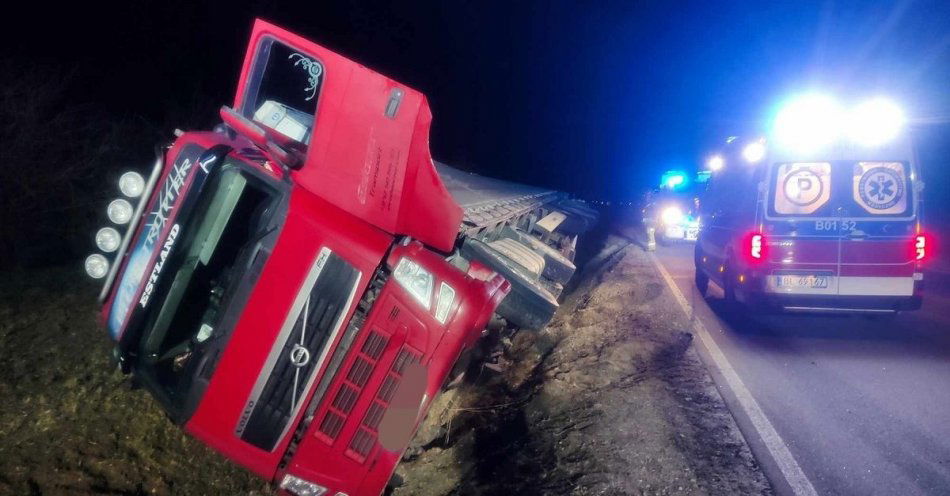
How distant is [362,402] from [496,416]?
1755mm

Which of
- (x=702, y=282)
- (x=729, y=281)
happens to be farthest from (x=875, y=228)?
(x=702, y=282)

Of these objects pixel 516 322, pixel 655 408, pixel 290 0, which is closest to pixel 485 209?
pixel 516 322

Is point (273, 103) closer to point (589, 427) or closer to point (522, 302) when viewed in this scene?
point (522, 302)

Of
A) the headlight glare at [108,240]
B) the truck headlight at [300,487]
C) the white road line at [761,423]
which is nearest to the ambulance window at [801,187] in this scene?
the white road line at [761,423]

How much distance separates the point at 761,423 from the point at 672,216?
1070 cm

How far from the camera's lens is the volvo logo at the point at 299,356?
268cm

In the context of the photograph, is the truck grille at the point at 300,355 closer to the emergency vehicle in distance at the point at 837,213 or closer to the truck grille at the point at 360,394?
the truck grille at the point at 360,394

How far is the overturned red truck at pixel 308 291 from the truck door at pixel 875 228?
173 inches

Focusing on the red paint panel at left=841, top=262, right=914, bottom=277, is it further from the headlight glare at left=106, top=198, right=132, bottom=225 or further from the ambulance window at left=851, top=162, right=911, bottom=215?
the headlight glare at left=106, top=198, right=132, bottom=225

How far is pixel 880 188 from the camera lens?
5.25 m

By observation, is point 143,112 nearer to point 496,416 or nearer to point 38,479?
point 38,479

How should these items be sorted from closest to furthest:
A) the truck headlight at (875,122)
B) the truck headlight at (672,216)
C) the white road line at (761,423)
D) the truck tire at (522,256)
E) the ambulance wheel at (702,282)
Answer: the white road line at (761,423), the truck tire at (522,256), the truck headlight at (875,122), the ambulance wheel at (702,282), the truck headlight at (672,216)

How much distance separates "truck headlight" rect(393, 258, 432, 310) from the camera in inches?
111

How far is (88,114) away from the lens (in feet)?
22.9
